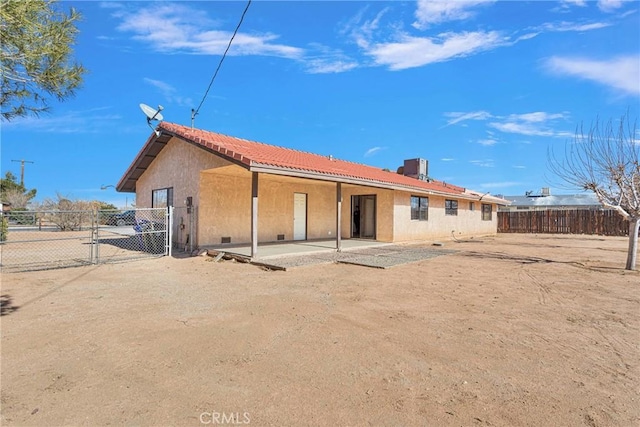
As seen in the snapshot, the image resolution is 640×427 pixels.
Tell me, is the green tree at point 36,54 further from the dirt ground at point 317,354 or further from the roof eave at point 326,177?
the roof eave at point 326,177

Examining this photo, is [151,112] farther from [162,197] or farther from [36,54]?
Answer: [36,54]

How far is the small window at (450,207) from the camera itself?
19.0 metres

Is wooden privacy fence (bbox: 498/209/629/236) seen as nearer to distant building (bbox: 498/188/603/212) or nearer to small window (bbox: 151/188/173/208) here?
distant building (bbox: 498/188/603/212)

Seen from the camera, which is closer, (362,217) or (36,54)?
(36,54)

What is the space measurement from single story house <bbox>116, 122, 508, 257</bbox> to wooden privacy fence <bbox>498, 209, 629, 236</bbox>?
962 centimetres

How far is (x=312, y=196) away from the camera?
51.6 feet

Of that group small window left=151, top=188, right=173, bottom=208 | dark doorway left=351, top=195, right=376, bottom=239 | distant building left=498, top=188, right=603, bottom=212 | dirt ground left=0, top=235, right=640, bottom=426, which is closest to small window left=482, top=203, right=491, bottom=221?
dark doorway left=351, top=195, right=376, bottom=239

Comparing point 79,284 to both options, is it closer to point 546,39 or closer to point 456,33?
point 456,33

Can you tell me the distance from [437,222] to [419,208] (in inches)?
80.0

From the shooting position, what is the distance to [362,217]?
17.6 meters

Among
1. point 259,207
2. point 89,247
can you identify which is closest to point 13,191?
point 89,247

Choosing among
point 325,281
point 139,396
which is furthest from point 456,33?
point 139,396

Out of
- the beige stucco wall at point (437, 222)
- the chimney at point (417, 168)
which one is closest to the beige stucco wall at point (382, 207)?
the beige stucco wall at point (437, 222)

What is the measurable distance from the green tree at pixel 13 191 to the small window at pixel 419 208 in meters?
29.9
